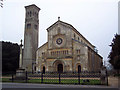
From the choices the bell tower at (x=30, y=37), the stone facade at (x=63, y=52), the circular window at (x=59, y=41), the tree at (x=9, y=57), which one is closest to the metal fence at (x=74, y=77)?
the stone facade at (x=63, y=52)

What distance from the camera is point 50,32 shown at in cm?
4369

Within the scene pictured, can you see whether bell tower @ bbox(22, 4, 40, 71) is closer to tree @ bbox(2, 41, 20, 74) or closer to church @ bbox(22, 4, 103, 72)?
church @ bbox(22, 4, 103, 72)

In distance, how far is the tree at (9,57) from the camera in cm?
4575

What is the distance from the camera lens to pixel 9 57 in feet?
159

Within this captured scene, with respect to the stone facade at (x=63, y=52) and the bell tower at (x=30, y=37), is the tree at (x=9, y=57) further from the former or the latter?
the stone facade at (x=63, y=52)

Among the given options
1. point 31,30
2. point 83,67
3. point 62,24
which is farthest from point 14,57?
point 83,67

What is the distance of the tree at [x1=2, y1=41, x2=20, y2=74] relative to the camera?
45.8 meters

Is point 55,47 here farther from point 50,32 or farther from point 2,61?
point 2,61

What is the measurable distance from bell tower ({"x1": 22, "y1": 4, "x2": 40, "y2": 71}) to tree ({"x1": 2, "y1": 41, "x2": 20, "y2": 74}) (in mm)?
3676

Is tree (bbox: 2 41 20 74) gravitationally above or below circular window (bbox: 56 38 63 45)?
below

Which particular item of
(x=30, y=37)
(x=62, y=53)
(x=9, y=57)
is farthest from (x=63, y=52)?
(x=9, y=57)

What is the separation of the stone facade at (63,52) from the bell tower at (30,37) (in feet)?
21.0

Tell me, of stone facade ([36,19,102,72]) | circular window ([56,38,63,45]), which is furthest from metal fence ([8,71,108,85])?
circular window ([56,38,63,45])

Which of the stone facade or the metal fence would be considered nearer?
the metal fence
